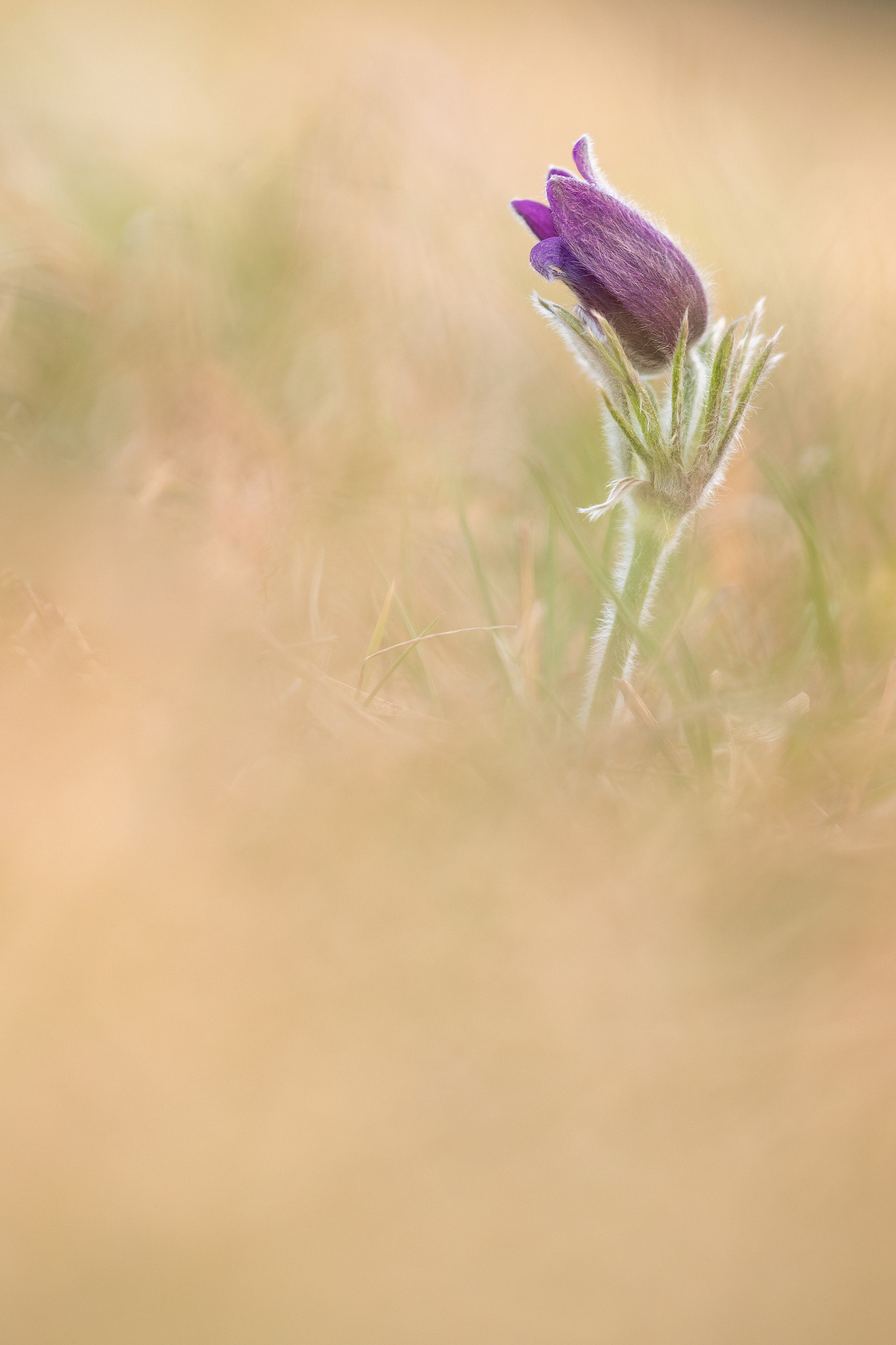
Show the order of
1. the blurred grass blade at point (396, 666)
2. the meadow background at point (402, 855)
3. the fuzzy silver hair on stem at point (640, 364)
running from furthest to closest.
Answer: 1. the fuzzy silver hair on stem at point (640, 364)
2. the blurred grass blade at point (396, 666)
3. the meadow background at point (402, 855)

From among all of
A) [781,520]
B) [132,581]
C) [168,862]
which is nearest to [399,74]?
[781,520]

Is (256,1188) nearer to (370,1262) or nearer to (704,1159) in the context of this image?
(370,1262)

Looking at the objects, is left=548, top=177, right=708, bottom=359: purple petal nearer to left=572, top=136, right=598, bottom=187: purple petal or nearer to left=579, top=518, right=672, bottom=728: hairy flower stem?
left=572, top=136, right=598, bottom=187: purple petal

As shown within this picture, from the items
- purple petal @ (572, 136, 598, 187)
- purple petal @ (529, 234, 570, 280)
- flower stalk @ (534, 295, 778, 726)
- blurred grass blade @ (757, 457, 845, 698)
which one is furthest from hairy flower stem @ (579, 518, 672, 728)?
purple petal @ (572, 136, 598, 187)

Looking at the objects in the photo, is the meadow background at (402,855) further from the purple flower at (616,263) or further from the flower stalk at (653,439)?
the purple flower at (616,263)

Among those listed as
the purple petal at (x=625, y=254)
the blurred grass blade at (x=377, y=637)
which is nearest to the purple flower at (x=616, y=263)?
the purple petal at (x=625, y=254)

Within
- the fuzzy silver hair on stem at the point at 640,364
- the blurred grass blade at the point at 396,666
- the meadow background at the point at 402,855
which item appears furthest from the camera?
the fuzzy silver hair on stem at the point at 640,364
